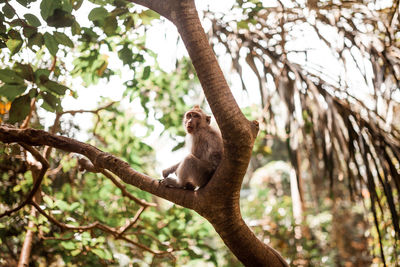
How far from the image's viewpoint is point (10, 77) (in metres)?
2.19

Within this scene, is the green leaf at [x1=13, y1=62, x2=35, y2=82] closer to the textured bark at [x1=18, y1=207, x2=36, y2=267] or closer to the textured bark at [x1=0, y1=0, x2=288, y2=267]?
the textured bark at [x1=0, y1=0, x2=288, y2=267]

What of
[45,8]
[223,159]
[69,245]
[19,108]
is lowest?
[223,159]

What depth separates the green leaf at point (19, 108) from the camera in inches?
89.9

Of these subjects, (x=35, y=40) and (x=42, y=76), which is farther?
(x=35, y=40)

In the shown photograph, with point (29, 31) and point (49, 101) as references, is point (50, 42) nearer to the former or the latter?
point (29, 31)

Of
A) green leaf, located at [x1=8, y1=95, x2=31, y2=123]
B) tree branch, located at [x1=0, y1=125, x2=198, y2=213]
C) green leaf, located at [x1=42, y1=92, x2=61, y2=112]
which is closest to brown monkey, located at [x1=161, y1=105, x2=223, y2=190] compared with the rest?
tree branch, located at [x1=0, y1=125, x2=198, y2=213]

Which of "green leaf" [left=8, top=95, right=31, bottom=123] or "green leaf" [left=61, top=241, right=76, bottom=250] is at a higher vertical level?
"green leaf" [left=8, top=95, right=31, bottom=123]

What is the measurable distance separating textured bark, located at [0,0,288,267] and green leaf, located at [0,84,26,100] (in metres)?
0.25

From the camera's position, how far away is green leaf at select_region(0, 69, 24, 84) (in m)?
2.17

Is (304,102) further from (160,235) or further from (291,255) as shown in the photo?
(291,255)

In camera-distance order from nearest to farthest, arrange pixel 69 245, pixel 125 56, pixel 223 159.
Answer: pixel 223 159 < pixel 125 56 < pixel 69 245

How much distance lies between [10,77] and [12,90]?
8 cm

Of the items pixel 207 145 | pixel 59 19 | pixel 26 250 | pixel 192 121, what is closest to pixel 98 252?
pixel 26 250

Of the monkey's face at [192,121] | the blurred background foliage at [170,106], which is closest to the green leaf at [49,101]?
the blurred background foliage at [170,106]
